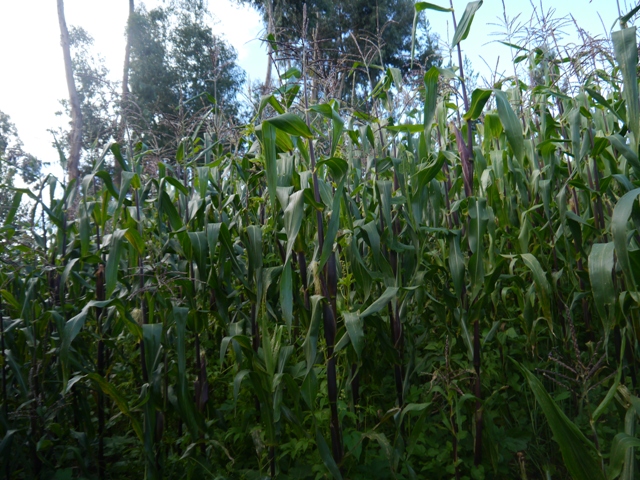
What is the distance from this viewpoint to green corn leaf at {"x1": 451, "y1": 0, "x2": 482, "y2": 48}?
1771mm

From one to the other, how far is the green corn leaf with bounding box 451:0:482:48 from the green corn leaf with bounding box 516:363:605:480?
1384mm

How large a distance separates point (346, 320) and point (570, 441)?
0.76 m

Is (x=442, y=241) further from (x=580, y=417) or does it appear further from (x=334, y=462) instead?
(x=334, y=462)

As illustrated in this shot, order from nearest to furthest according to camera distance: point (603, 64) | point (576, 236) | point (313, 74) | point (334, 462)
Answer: point (334, 462), point (576, 236), point (313, 74), point (603, 64)

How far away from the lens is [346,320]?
158cm

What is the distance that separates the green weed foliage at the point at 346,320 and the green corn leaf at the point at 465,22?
15 mm

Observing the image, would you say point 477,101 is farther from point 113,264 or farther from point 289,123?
point 113,264

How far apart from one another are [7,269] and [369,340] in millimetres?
2167

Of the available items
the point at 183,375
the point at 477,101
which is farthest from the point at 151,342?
the point at 477,101

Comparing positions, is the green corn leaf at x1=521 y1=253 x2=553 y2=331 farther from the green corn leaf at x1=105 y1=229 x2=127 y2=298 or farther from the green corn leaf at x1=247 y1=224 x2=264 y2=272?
A: the green corn leaf at x1=105 y1=229 x2=127 y2=298

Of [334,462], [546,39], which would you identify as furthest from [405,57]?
[334,462]

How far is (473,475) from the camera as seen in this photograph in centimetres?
168

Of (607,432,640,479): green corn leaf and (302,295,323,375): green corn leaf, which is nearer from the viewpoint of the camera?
(607,432,640,479): green corn leaf

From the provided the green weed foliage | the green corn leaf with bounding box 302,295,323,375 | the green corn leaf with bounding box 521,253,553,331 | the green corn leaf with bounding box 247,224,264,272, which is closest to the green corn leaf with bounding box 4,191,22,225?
the green weed foliage
